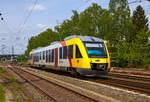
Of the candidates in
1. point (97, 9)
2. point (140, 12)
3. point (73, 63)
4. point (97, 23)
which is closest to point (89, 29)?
point (97, 23)

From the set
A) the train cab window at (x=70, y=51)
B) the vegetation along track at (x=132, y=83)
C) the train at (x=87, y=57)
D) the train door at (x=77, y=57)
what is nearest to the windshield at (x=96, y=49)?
the train at (x=87, y=57)

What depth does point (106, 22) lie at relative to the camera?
146ft

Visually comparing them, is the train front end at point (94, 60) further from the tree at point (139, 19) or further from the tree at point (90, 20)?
the tree at point (139, 19)

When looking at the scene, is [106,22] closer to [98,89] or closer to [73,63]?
[73,63]

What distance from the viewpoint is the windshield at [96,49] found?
1459cm


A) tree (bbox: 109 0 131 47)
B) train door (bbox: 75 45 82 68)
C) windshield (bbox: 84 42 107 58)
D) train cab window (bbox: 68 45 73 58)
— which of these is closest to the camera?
windshield (bbox: 84 42 107 58)

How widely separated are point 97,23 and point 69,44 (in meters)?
31.7

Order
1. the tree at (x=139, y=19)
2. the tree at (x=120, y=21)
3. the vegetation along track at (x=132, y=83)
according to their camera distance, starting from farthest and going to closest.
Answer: the tree at (x=139, y=19)
the tree at (x=120, y=21)
the vegetation along track at (x=132, y=83)

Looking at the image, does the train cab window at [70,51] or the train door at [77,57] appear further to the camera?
the train cab window at [70,51]

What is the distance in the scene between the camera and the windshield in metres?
14.6

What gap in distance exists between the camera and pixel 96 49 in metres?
15.0

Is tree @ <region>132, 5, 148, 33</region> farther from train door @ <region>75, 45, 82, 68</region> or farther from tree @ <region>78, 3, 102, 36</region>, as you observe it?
train door @ <region>75, 45, 82, 68</region>

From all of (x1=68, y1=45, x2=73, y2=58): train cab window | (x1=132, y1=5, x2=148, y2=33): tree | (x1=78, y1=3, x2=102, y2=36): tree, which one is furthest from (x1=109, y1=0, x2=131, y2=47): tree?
(x1=68, y1=45, x2=73, y2=58): train cab window

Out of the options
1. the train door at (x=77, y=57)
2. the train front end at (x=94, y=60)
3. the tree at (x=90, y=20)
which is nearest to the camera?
the train front end at (x=94, y=60)
